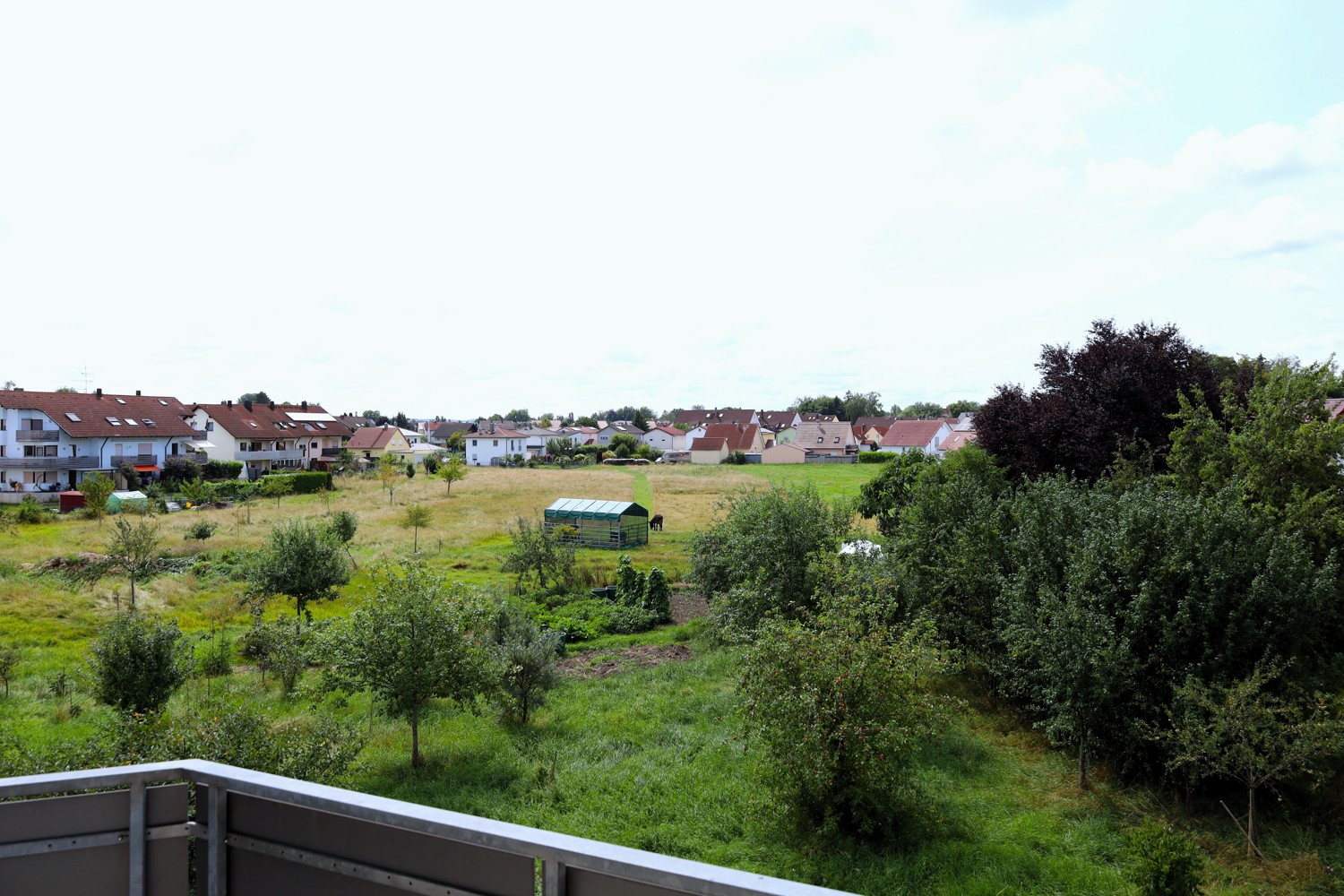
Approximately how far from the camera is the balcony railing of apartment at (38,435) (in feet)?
175

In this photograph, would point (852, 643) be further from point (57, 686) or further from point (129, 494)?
point (129, 494)

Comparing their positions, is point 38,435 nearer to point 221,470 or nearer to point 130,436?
point 130,436

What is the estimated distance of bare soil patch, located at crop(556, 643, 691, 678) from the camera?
754 inches

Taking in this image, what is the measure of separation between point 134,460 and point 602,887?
7093cm

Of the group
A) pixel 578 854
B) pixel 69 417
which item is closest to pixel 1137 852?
pixel 578 854

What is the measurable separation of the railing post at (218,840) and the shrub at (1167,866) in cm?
913

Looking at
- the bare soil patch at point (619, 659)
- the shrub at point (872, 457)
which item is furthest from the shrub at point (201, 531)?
the shrub at point (872, 457)

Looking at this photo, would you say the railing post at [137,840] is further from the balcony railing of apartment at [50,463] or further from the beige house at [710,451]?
the beige house at [710,451]

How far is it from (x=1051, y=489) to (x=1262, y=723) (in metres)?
6.57

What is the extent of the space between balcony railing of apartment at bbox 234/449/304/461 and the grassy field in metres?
51.2

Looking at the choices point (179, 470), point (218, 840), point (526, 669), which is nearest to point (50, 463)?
point (179, 470)

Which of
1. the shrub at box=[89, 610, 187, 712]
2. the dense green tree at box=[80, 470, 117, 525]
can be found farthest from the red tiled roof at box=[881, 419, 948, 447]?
the shrub at box=[89, 610, 187, 712]

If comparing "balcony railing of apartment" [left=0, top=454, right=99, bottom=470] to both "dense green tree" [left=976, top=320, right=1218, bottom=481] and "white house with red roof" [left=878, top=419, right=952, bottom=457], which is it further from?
"white house with red roof" [left=878, top=419, right=952, bottom=457]

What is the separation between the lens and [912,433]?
333 ft
